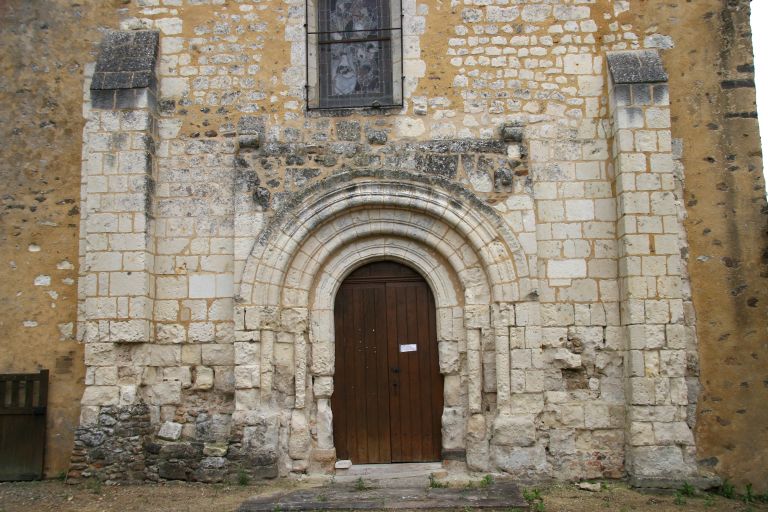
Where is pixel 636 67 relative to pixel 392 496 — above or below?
above

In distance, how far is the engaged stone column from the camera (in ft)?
20.7

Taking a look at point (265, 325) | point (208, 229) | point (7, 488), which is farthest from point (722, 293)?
point (7, 488)

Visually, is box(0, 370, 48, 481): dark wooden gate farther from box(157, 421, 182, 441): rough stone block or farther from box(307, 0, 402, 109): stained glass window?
box(307, 0, 402, 109): stained glass window

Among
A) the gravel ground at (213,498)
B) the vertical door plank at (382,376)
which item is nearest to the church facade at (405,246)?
the vertical door plank at (382,376)

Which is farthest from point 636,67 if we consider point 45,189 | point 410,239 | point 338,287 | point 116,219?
point 45,189

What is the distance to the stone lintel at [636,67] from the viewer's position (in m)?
6.75

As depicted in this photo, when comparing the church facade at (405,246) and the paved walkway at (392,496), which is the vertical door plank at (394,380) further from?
the paved walkway at (392,496)

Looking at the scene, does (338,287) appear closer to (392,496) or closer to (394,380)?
(394,380)

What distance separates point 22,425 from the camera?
271 inches

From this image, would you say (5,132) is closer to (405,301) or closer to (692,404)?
(405,301)

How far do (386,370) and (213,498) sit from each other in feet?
6.52

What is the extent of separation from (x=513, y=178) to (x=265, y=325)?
274 centimetres

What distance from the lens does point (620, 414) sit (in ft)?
21.6

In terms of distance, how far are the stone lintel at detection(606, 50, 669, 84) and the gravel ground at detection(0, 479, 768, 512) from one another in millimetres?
3737
